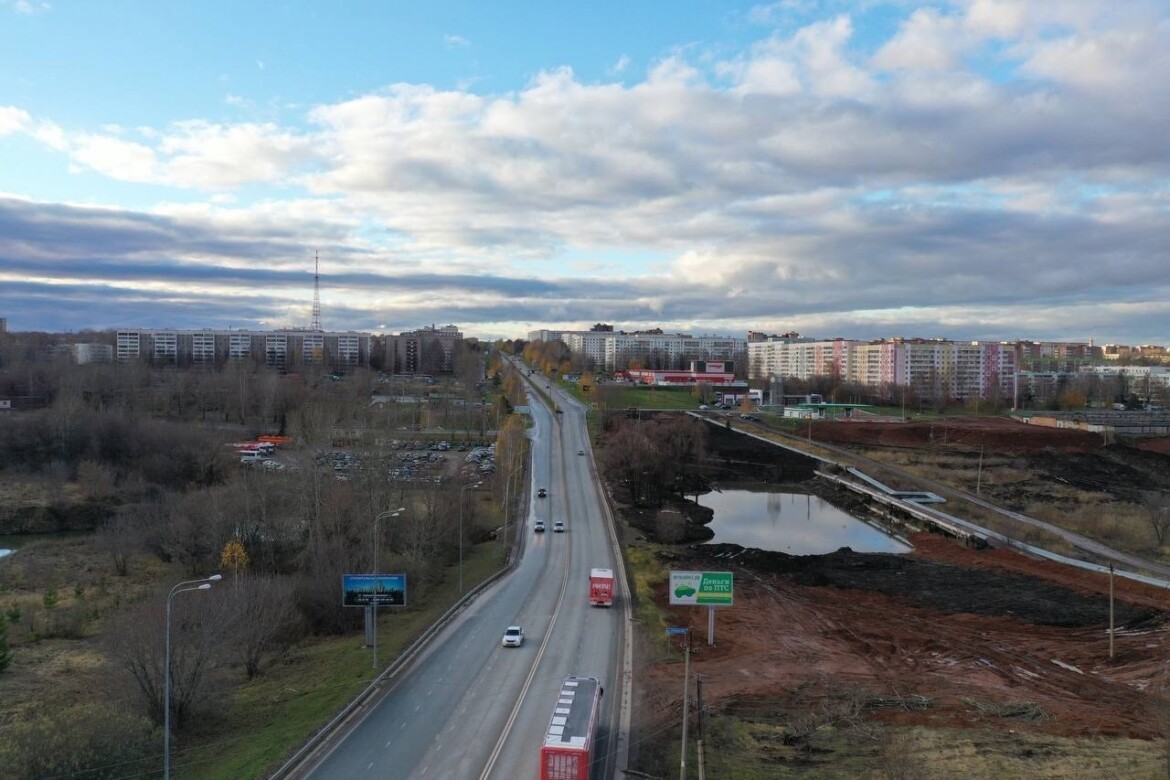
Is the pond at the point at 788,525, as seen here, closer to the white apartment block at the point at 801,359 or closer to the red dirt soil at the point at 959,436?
the red dirt soil at the point at 959,436

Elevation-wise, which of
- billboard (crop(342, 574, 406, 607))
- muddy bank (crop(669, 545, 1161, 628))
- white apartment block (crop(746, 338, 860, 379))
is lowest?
muddy bank (crop(669, 545, 1161, 628))

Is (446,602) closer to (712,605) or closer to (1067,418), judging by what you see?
(712,605)

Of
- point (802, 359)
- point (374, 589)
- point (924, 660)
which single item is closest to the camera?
point (374, 589)

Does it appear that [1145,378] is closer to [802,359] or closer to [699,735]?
[802,359]

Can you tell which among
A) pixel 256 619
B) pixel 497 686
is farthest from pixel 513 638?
pixel 256 619

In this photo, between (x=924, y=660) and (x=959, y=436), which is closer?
(x=924, y=660)

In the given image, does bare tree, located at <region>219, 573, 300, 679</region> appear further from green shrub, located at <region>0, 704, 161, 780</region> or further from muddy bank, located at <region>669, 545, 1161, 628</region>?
muddy bank, located at <region>669, 545, 1161, 628</region>

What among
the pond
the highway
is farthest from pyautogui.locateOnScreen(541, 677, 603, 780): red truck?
the pond
